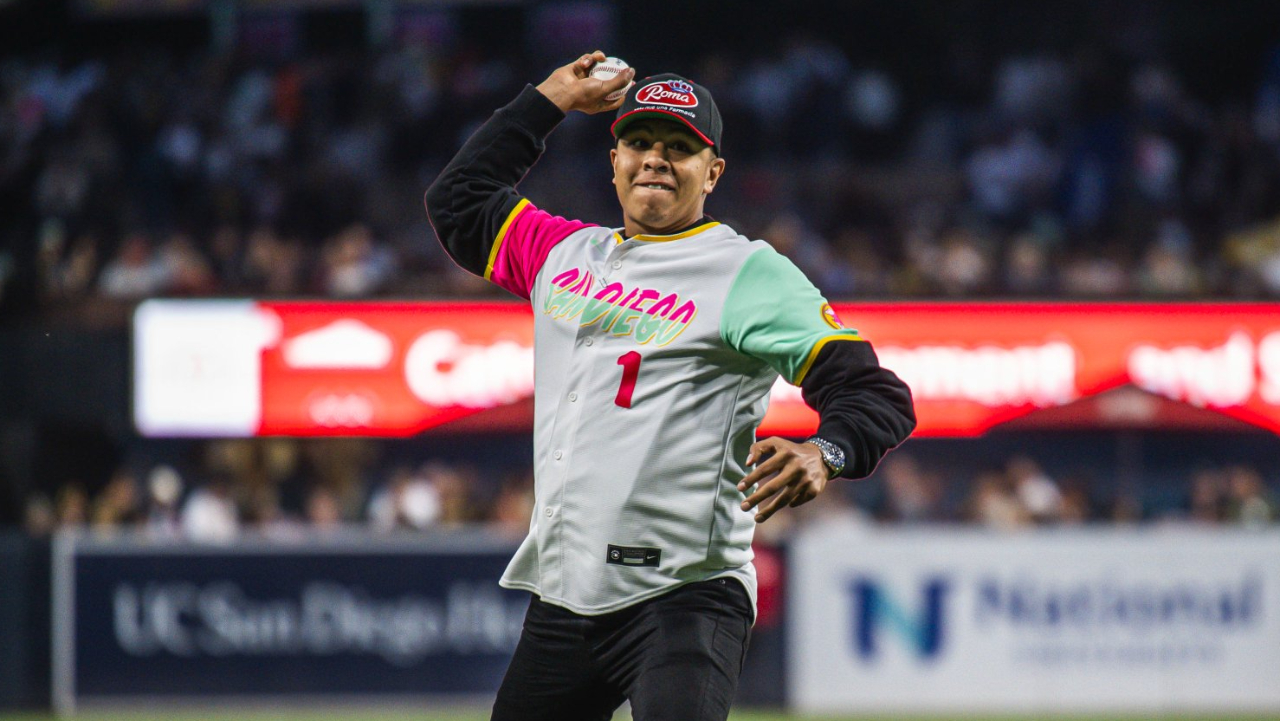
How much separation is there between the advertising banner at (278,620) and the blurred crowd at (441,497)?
1.07 ft

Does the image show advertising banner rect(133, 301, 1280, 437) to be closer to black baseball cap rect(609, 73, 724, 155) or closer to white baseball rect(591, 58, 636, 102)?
white baseball rect(591, 58, 636, 102)

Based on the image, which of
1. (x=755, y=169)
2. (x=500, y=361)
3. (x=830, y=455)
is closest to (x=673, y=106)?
(x=830, y=455)

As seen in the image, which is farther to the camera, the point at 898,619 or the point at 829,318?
the point at 898,619

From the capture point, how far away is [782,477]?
3006 millimetres

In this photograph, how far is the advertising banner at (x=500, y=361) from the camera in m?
12.4

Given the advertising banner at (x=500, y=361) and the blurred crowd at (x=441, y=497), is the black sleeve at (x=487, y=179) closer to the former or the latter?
the blurred crowd at (x=441, y=497)

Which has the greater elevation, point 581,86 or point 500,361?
point 581,86

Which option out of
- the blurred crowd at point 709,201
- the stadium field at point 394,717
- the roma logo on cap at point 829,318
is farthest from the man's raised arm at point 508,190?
the blurred crowd at point 709,201

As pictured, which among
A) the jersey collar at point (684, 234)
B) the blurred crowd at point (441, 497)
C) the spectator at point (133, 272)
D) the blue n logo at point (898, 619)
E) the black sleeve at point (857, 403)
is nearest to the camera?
the black sleeve at point (857, 403)

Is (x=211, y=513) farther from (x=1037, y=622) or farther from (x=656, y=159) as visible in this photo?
(x=656, y=159)

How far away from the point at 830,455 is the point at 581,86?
121cm

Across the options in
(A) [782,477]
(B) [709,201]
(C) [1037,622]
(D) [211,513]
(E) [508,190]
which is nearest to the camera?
(A) [782,477]

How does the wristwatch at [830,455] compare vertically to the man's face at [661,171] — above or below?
below

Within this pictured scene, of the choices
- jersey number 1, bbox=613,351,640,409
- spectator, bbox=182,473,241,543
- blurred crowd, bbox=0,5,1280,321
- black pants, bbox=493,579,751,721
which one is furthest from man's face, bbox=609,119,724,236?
blurred crowd, bbox=0,5,1280,321
